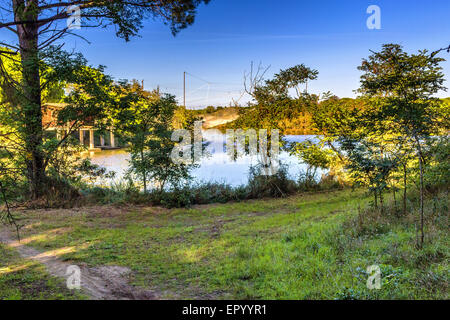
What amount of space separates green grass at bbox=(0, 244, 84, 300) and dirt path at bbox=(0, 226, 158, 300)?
0.14 metres

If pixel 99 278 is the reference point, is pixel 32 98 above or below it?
above

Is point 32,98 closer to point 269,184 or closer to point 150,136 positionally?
point 150,136

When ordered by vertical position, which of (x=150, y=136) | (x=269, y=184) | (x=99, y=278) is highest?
(x=150, y=136)

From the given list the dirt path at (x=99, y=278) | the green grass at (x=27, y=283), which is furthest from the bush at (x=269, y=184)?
the green grass at (x=27, y=283)

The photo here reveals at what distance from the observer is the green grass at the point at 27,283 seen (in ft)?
11.4

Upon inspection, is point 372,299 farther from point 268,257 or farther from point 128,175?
point 128,175

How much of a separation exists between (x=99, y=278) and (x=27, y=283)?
88 cm

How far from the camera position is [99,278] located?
13.7 feet

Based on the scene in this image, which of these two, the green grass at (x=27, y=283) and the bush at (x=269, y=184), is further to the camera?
the bush at (x=269, y=184)

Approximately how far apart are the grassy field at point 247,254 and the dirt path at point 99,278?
0.58 ft

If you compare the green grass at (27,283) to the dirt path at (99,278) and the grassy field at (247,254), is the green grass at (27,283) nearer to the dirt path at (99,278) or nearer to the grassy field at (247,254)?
the grassy field at (247,254)

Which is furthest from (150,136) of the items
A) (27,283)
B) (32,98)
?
(27,283)

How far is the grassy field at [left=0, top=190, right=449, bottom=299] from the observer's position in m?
3.51

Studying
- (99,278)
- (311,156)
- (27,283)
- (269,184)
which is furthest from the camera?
(311,156)
